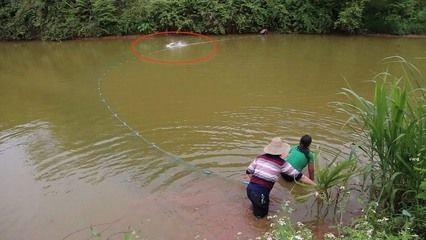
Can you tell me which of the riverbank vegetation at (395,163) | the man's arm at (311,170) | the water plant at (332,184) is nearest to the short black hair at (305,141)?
the man's arm at (311,170)

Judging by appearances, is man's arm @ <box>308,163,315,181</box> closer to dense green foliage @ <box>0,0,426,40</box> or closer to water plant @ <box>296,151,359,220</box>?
water plant @ <box>296,151,359,220</box>

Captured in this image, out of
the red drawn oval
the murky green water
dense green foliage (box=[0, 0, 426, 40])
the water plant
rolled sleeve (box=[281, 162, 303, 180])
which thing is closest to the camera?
the water plant

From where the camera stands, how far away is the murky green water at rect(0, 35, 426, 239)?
514 cm

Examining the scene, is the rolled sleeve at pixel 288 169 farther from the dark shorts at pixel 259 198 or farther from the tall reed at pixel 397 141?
the tall reed at pixel 397 141

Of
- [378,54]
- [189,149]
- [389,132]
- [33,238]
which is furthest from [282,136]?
[378,54]

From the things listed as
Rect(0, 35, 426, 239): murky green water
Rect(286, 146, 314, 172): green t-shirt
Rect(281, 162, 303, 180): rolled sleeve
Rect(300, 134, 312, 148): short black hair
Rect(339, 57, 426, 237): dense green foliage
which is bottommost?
Rect(0, 35, 426, 239): murky green water

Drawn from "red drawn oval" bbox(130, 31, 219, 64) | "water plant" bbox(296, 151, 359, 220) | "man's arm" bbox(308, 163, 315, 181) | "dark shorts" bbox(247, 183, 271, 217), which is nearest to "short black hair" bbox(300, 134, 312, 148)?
"man's arm" bbox(308, 163, 315, 181)

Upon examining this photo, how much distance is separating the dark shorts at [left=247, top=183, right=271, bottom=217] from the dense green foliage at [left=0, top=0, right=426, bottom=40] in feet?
35.7

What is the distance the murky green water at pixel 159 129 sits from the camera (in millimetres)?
5137

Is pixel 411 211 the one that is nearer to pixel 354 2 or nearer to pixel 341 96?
pixel 341 96

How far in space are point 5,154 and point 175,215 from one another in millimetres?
3377

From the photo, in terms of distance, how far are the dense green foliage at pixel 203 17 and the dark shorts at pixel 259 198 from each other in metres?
10.9

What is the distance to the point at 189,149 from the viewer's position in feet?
22.3

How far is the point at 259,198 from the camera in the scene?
4.82 m
